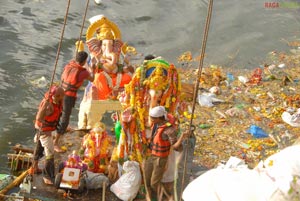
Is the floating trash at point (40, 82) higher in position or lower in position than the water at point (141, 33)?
lower

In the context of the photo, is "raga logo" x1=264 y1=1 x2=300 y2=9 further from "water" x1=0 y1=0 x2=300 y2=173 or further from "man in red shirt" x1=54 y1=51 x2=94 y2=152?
"man in red shirt" x1=54 y1=51 x2=94 y2=152

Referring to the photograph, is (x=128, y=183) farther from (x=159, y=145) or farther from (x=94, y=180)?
(x=159, y=145)


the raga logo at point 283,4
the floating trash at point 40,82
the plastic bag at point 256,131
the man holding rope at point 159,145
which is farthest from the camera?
the raga logo at point 283,4

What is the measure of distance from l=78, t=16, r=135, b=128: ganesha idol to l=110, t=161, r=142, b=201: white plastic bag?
1846 mm

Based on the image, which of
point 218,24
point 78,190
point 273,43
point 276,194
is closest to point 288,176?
point 276,194

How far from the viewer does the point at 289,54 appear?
507 inches

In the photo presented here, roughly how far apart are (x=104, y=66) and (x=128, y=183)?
2485 millimetres

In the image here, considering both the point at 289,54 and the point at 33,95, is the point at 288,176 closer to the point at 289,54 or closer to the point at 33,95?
the point at 33,95

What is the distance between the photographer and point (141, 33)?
1412 centimetres

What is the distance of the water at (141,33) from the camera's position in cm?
1152

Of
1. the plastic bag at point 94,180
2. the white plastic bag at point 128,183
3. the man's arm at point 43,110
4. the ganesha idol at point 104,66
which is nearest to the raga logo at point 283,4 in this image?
the ganesha idol at point 104,66

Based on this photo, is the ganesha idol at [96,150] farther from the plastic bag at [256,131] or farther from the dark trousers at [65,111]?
the plastic bag at [256,131]

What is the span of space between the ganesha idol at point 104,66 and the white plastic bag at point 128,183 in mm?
1846

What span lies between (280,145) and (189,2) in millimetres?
7795
